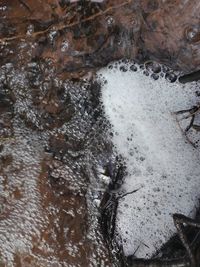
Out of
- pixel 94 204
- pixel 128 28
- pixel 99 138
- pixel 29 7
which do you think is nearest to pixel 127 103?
pixel 99 138

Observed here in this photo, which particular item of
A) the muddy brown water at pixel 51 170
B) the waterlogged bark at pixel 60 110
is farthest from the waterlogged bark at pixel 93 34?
the muddy brown water at pixel 51 170

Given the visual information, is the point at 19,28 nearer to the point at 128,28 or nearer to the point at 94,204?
the point at 128,28

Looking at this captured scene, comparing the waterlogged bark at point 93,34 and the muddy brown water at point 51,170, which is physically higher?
the waterlogged bark at point 93,34

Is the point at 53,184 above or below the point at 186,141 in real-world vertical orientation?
below

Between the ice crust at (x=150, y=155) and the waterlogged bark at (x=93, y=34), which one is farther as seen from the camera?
the ice crust at (x=150, y=155)

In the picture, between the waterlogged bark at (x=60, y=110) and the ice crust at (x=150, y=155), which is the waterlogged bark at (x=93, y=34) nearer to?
the waterlogged bark at (x=60, y=110)

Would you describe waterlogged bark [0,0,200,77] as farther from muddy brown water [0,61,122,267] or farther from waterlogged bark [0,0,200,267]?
muddy brown water [0,61,122,267]

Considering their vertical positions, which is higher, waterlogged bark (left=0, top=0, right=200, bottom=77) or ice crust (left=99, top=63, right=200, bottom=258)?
waterlogged bark (left=0, top=0, right=200, bottom=77)

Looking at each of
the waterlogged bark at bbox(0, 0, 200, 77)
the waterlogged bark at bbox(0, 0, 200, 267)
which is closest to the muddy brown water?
the waterlogged bark at bbox(0, 0, 200, 267)
